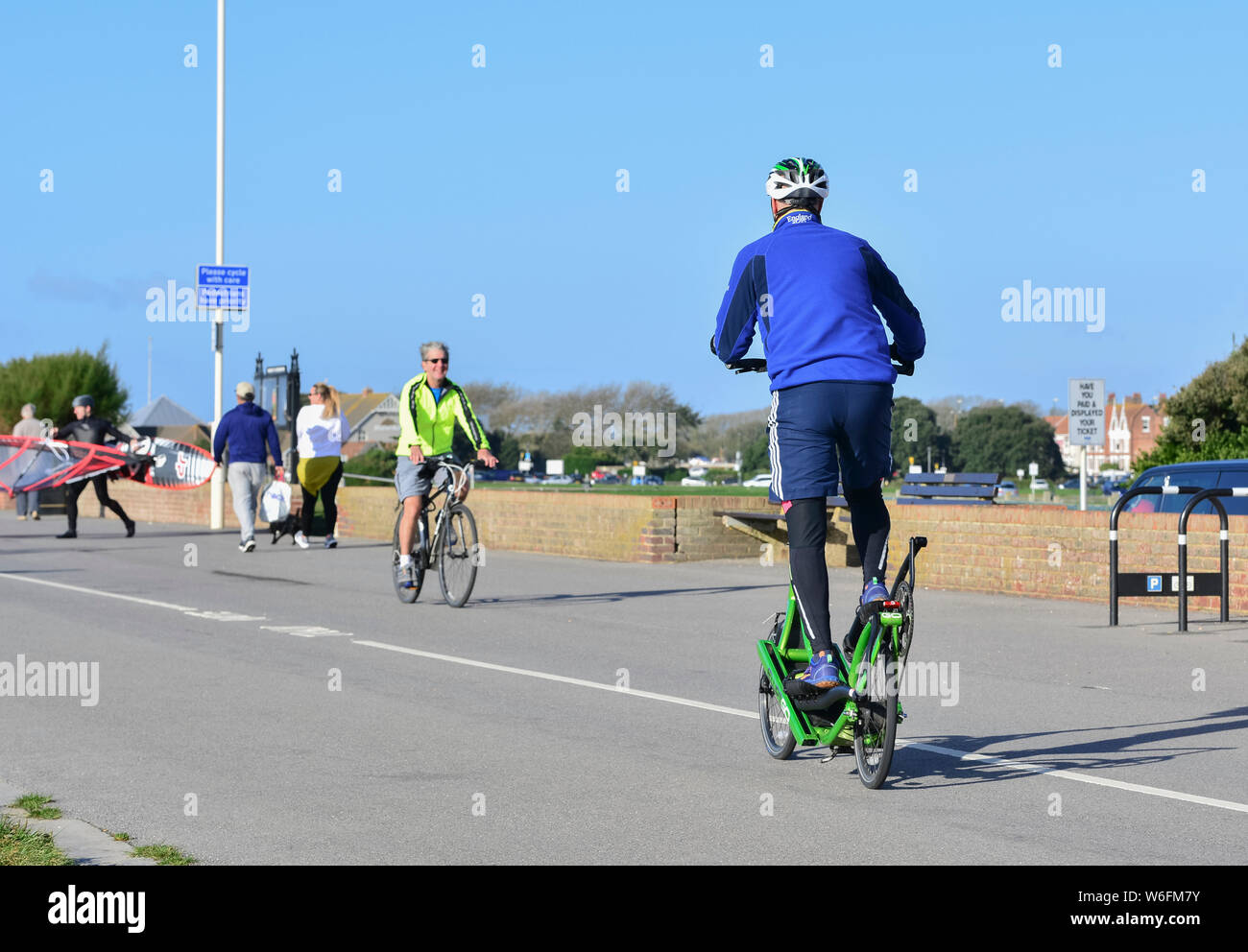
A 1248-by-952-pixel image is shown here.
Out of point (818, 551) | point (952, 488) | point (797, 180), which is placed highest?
point (797, 180)

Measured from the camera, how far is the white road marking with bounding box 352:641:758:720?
7777 millimetres

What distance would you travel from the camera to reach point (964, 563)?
48.1 feet

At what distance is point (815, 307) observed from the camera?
18.3 feet

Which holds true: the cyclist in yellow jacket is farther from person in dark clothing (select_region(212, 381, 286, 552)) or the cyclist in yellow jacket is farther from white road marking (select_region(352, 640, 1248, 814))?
person in dark clothing (select_region(212, 381, 286, 552))

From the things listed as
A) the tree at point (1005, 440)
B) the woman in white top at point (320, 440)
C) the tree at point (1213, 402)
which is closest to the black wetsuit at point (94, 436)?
the woman in white top at point (320, 440)

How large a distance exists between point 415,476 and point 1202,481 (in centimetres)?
761

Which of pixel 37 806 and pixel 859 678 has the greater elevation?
pixel 859 678

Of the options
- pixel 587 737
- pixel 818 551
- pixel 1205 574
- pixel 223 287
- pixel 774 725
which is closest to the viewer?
pixel 818 551

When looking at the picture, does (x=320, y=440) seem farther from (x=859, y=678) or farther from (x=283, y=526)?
(x=859, y=678)

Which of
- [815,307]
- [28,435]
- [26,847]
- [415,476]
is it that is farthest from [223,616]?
[28,435]

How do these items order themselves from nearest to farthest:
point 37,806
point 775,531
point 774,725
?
point 37,806
point 774,725
point 775,531

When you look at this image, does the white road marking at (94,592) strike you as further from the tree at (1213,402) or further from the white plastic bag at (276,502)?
the tree at (1213,402)

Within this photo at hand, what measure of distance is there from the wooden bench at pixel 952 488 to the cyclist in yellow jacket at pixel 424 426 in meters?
8.27
